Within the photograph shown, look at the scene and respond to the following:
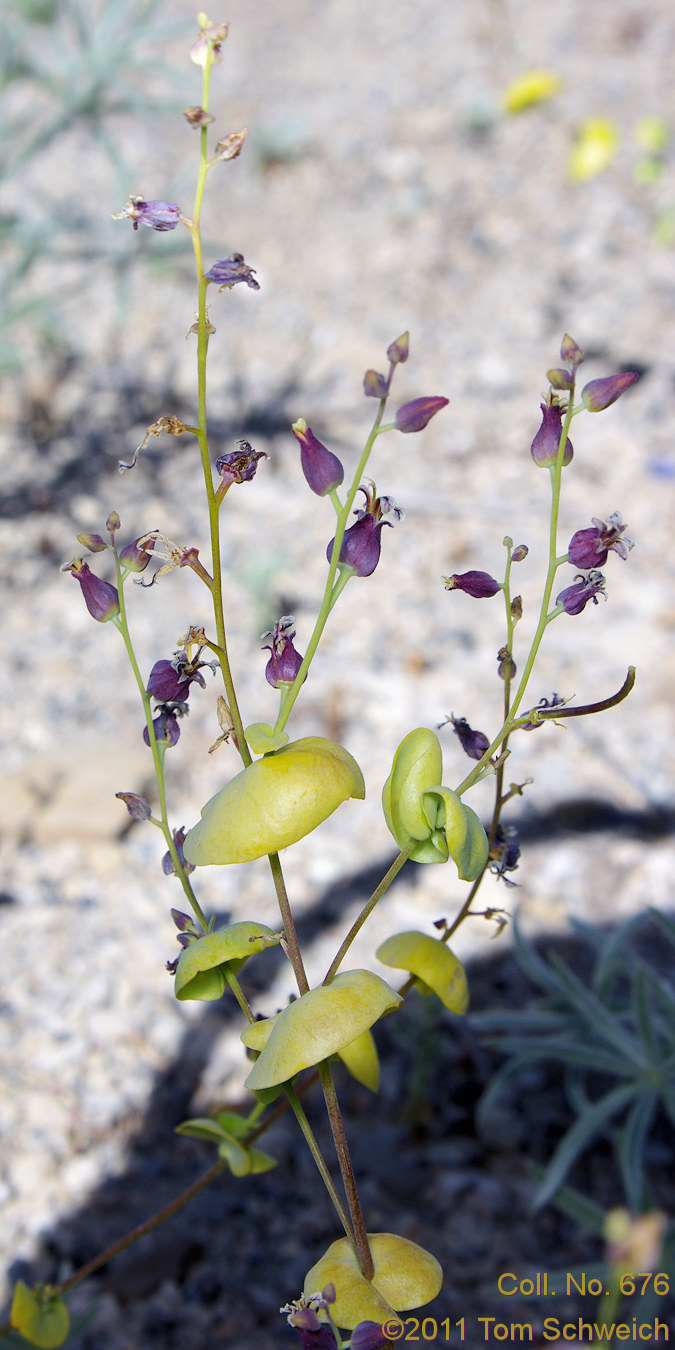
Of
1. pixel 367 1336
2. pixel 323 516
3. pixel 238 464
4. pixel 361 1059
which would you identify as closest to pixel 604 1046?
pixel 361 1059

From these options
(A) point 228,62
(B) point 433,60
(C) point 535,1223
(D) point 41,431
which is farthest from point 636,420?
(A) point 228,62

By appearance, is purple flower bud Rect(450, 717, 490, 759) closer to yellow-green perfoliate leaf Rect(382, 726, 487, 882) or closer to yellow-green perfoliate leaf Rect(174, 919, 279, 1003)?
yellow-green perfoliate leaf Rect(382, 726, 487, 882)

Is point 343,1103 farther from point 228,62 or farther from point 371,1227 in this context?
point 228,62

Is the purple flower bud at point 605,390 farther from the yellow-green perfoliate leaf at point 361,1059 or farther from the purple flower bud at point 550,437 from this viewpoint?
the yellow-green perfoliate leaf at point 361,1059

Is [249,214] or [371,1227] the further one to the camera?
[249,214]

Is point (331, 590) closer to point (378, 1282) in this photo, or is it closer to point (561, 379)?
point (561, 379)

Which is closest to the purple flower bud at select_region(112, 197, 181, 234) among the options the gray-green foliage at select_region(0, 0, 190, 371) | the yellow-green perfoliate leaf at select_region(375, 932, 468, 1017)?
the yellow-green perfoliate leaf at select_region(375, 932, 468, 1017)

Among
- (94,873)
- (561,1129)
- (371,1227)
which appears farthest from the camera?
(94,873)
